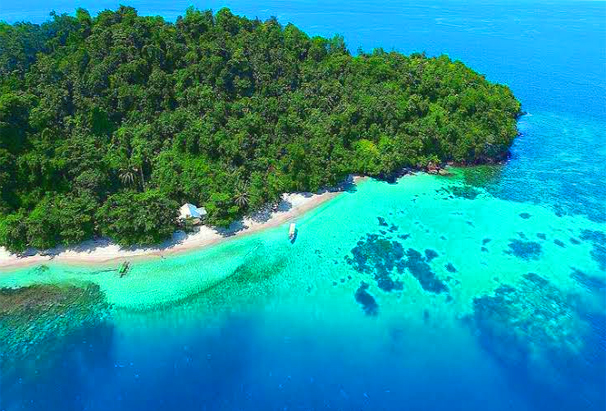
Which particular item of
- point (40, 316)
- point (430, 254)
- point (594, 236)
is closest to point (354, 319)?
point (430, 254)

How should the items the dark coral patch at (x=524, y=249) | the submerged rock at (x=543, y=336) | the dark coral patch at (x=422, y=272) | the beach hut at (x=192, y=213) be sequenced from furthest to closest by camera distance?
the beach hut at (x=192, y=213)
the dark coral patch at (x=524, y=249)
the dark coral patch at (x=422, y=272)
the submerged rock at (x=543, y=336)

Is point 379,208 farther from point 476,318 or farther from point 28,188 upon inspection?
point 28,188

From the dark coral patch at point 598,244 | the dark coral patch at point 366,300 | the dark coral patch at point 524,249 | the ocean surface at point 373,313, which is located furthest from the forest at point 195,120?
the dark coral patch at point 598,244

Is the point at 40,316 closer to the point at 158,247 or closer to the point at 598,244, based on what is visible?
the point at 158,247

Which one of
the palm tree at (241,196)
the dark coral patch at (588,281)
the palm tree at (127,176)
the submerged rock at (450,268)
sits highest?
the palm tree at (127,176)

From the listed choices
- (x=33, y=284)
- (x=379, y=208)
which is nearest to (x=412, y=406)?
(x=379, y=208)

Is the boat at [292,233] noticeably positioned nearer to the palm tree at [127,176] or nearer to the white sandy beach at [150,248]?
the white sandy beach at [150,248]

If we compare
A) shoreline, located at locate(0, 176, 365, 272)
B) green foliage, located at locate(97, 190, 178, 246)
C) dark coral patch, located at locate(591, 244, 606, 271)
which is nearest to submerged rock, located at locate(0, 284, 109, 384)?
shoreline, located at locate(0, 176, 365, 272)
